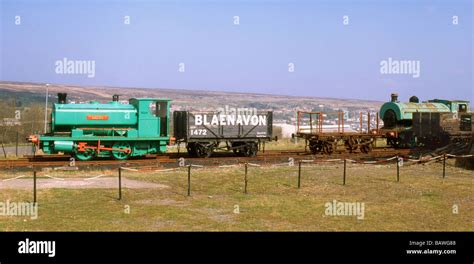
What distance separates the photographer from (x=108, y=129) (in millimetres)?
21750

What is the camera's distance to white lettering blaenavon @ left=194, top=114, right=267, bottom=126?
76.3ft

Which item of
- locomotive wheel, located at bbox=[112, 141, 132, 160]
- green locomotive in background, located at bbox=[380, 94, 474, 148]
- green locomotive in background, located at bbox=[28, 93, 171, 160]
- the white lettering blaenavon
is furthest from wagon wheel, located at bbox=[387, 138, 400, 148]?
locomotive wheel, located at bbox=[112, 141, 132, 160]

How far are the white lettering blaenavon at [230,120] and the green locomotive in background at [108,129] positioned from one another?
154 centimetres

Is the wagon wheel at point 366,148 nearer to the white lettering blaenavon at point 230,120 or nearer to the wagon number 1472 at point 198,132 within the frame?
the white lettering blaenavon at point 230,120

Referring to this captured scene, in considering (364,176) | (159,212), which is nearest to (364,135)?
(364,176)

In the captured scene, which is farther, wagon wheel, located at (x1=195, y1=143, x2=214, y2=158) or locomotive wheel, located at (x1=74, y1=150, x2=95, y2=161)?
wagon wheel, located at (x1=195, y1=143, x2=214, y2=158)

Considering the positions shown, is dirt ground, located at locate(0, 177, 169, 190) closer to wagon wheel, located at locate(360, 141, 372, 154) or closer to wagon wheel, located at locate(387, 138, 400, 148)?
wagon wheel, located at locate(360, 141, 372, 154)

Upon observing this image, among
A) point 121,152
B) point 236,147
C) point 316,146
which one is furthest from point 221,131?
point 316,146

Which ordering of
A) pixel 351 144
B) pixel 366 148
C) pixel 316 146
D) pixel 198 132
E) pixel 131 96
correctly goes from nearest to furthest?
1. pixel 198 132
2. pixel 316 146
3. pixel 351 144
4. pixel 366 148
5. pixel 131 96

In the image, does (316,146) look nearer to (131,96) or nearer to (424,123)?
(424,123)

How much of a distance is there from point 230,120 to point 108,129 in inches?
215

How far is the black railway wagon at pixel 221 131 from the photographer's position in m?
23.2

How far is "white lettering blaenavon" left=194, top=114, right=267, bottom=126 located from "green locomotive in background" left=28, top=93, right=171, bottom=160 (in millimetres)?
1540

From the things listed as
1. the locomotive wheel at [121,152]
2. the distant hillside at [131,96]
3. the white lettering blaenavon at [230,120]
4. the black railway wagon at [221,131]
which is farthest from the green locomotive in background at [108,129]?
the distant hillside at [131,96]
